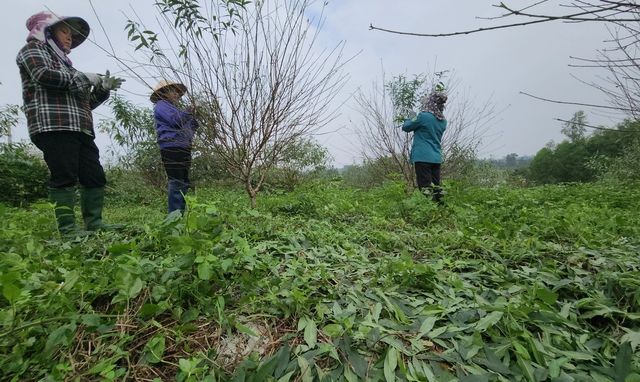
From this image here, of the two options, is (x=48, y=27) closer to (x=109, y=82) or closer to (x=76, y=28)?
(x=76, y=28)

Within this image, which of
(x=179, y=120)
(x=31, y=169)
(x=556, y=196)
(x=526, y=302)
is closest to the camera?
(x=526, y=302)

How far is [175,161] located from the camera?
10.6ft

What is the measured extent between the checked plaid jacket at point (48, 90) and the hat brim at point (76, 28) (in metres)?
0.32

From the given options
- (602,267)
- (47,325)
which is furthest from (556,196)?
(47,325)

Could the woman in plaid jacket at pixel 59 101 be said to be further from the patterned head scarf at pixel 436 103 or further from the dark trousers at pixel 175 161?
the patterned head scarf at pixel 436 103

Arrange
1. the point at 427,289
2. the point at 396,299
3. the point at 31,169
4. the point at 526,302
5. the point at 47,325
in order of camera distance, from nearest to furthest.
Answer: the point at 47,325, the point at 526,302, the point at 396,299, the point at 427,289, the point at 31,169

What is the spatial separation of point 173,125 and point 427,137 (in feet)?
11.4

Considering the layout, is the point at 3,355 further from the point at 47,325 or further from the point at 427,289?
the point at 427,289

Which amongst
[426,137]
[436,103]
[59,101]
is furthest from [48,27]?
[436,103]

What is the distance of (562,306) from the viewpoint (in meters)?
1.22

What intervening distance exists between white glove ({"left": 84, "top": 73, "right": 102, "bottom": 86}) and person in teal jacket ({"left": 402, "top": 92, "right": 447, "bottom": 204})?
3.84 metres

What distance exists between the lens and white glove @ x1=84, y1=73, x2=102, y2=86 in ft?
7.90

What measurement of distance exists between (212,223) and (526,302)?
52.5 inches

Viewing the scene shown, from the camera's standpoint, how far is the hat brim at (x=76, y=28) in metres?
2.42
